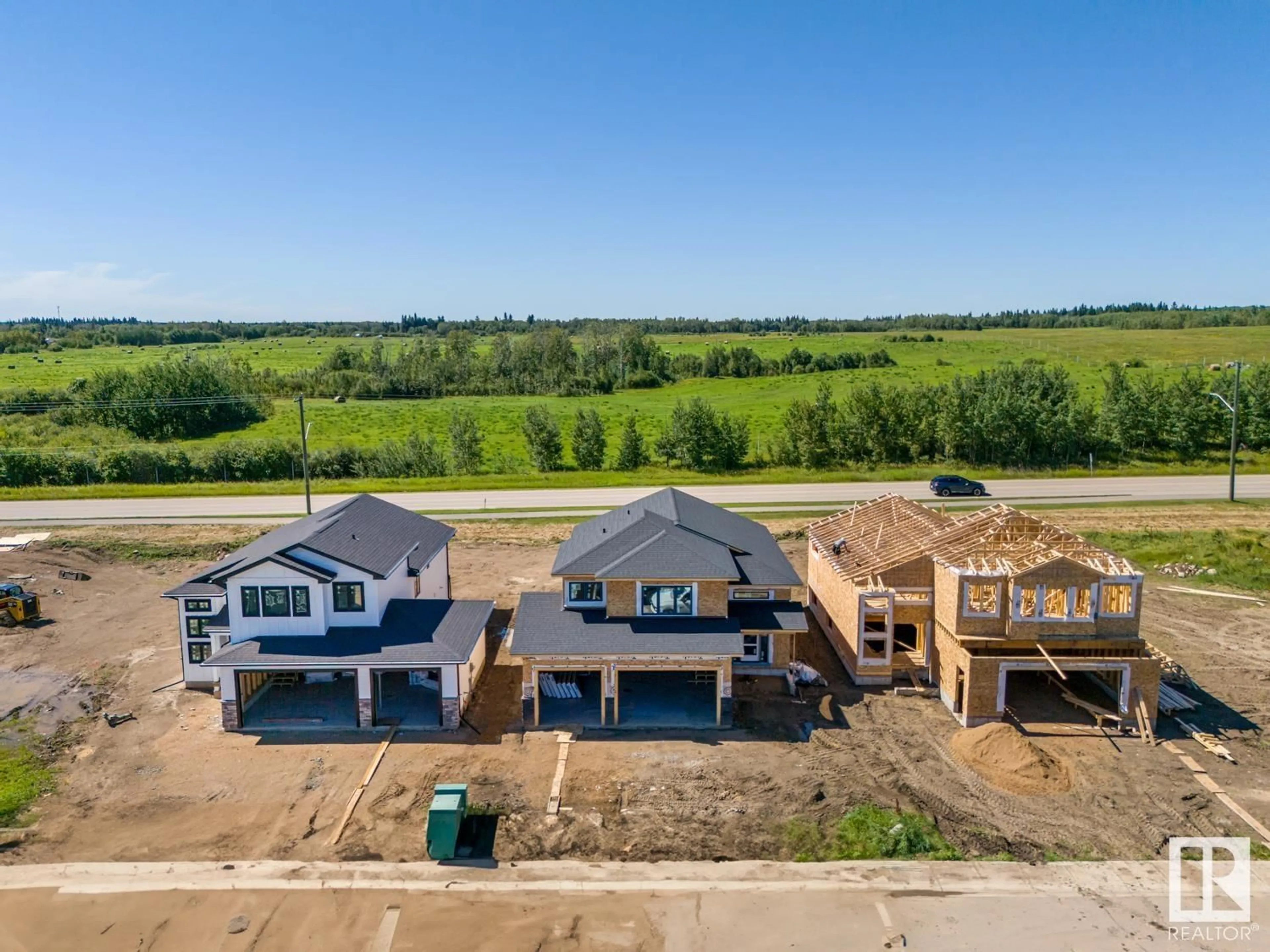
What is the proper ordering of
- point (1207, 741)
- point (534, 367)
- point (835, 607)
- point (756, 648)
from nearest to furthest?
point (1207, 741)
point (756, 648)
point (835, 607)
point (534, 367)

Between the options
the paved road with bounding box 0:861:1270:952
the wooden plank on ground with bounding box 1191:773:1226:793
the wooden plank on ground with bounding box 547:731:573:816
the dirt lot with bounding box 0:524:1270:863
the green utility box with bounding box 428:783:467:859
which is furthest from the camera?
the wooden plank on ground with bounding box 1191:773:1226:793

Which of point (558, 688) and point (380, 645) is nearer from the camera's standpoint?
point (380, 645)

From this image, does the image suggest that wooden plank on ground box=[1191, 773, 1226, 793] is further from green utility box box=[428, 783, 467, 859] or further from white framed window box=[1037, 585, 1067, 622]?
green utility box box=[428, 783, 467, 859]

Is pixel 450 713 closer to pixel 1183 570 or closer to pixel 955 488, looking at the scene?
pixel 1183 570

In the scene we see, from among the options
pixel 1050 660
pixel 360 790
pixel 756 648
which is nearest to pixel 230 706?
pixel 360 790

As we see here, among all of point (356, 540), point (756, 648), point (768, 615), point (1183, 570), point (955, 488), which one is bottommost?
point (1183, 570)

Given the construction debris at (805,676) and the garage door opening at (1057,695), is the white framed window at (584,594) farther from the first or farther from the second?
the garage door opening at (1057,695)

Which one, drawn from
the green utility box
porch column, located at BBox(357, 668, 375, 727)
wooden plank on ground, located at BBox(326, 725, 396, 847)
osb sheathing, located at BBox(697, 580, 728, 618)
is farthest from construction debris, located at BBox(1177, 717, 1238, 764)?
porch column, located at BBox(357, 668, 375, 727)
